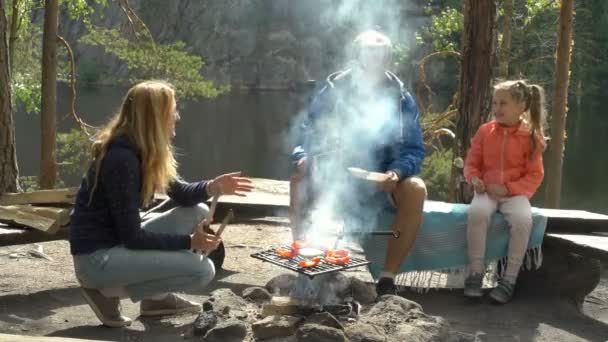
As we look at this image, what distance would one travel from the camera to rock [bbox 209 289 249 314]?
375cm

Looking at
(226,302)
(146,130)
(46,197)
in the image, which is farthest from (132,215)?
(46,197)

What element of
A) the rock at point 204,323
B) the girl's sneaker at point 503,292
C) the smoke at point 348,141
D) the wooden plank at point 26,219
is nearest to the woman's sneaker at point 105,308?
the rock at point 204,323

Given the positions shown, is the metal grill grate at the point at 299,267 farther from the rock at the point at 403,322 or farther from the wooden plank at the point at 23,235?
the wooden plank at the point at 23,235

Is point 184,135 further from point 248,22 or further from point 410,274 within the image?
point 410,274

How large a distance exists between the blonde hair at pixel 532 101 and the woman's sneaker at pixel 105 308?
2.49 meters

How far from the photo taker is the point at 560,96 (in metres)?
8.41

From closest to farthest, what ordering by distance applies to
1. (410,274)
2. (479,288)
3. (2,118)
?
(479,288) < (410,274) < (2,118)

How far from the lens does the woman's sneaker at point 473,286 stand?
444cm

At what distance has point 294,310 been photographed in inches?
143

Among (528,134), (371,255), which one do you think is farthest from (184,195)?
(528,134)

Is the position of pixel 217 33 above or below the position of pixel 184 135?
above

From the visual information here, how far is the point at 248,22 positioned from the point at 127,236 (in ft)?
139

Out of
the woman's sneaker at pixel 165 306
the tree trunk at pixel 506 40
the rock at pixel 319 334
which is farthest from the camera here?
the tree trunk at pixel 506 40

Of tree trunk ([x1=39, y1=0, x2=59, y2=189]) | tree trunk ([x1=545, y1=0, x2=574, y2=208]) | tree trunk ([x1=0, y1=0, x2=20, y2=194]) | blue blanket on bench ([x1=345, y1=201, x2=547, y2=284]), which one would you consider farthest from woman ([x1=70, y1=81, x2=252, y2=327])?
tree trunk ([x1=545, y1=0, x2=574, y2=208])
